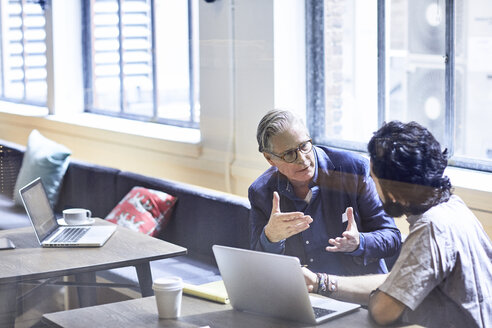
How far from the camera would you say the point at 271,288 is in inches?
61.6

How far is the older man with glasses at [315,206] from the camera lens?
6.32ft

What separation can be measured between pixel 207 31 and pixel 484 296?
156 cm

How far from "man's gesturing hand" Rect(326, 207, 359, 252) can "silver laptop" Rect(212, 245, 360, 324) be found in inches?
12.1

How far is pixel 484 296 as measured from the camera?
1544 mm

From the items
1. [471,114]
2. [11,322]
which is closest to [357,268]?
[471,114]

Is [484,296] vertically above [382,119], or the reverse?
[382,119]

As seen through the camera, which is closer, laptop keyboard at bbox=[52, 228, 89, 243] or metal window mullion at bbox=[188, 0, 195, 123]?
laptop keyboard at bbox=[52, 228, 89, 243]

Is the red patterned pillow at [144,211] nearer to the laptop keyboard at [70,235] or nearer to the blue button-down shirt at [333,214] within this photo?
the laptop keyboard at [70,235]

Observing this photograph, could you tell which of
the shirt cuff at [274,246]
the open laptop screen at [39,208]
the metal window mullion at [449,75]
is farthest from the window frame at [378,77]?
A: the open laptop screen at [39,208]

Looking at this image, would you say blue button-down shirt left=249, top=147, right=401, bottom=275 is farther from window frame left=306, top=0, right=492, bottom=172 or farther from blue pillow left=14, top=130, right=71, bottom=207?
blue pillow left=14, top=130, right=71, bottom=207

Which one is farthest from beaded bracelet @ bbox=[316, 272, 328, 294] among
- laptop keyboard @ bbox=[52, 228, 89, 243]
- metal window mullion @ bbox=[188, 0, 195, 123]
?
metal window mullion @ bbox=[188, 0, 195, 123]

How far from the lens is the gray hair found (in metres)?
2.05

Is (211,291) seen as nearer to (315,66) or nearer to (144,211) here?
(144,211)

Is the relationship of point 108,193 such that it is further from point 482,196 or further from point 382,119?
point 482,196
